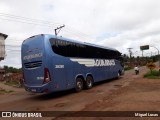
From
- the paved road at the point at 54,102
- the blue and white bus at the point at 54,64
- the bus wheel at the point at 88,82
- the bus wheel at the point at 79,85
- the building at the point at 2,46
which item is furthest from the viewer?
the building at the point at 2,46

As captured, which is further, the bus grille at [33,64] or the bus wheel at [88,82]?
the bus wheel at [88,82]

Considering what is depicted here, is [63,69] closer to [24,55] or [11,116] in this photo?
[24,55]

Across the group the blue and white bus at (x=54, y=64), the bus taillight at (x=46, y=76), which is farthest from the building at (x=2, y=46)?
the bus taillight at (x=46, y=76)

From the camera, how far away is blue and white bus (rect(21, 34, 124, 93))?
13.3 meters

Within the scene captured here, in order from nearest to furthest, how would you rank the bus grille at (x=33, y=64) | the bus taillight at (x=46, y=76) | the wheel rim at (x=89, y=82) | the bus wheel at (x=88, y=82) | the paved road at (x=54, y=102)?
the paved road at (x=54, y=102) → the bus taillight at (x=46, y=76) → the bus grille at (x=33, y=64) → the bus wheel at (x=88, y=82) → the wheel rim at (x=89, y=82)

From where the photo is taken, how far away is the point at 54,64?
13547 mm

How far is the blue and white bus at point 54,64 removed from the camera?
13.3m

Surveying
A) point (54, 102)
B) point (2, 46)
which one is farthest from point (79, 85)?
point (2, 46)

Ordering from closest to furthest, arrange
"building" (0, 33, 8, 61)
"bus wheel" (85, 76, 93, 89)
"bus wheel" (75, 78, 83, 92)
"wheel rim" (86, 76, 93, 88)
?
1. "bus wheel" (75, 78, 83, 92)
2. "bus wheel" (85, 76, 93, 89)
3. "wheel rim" (86, 76, 93, 88)
4. "building" (0, 33, 8, 61)

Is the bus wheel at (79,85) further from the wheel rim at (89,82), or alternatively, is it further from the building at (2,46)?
the building at (2,46)

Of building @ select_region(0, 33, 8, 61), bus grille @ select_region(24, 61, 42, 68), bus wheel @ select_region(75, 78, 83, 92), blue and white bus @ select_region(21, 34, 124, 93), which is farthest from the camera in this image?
building @ select_region(0, 33, 8, 61)

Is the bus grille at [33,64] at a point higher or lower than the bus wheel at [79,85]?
higher

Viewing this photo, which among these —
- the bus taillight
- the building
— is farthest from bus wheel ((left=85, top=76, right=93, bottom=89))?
the building

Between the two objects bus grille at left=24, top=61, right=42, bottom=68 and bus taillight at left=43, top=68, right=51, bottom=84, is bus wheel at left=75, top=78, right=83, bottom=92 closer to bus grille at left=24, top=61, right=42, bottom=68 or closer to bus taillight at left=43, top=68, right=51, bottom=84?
bus taillight at left=43, top=68, right=51, bottom=84
